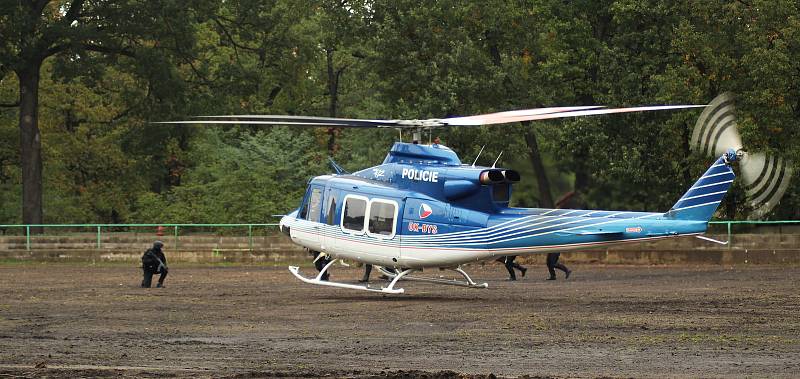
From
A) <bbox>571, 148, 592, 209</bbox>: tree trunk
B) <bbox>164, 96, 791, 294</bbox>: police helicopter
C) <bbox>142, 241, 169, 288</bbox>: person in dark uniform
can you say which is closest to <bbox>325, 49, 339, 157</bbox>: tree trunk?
<bbox>142, 241, 169, 288</bbox>: person in dark uniform

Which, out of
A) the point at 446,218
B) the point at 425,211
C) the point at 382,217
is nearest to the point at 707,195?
the point at 446,218

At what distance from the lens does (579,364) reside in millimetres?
14711

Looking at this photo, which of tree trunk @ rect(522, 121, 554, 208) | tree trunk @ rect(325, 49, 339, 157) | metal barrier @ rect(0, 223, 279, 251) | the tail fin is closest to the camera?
the tail fin

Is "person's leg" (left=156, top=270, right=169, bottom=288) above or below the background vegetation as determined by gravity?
below

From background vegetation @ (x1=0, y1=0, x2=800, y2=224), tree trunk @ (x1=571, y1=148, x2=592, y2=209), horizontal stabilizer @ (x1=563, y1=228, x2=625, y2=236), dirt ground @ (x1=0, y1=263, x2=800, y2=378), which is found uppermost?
background vegetation @ (x1=0, y1=0, x2=800, y2=224)

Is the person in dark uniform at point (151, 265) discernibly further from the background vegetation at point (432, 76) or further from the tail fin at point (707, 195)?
the tail fin at point (707, 195)

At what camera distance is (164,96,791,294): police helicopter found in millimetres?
21797

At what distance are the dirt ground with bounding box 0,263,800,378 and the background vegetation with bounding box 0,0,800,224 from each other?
26.9 ft

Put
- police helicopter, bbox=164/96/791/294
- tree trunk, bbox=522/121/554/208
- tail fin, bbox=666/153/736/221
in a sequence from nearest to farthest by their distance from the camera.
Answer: tail fin, bbox=666/153/736/221 < police helicopter, bbox=164/96/791/294 < tree trunk, bbox=522/121/554/208

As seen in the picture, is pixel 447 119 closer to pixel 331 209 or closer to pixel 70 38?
pixel 331 209

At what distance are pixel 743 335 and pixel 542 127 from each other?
29.2 m

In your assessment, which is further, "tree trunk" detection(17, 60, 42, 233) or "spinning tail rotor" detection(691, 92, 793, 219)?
"tree trunk" detection(17, 60, 42, 233)

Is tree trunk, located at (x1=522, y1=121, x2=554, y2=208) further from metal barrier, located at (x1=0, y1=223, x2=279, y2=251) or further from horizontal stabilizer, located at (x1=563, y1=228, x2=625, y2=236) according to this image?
metal barrier, located at (x1=0, y1=223, x2=279, y2=251)

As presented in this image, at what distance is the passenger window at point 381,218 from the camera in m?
24.8
